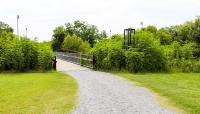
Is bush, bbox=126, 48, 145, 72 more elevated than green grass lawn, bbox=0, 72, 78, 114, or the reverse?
bush, bbox=126, 48, 145, 72

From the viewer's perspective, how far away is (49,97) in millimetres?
14359

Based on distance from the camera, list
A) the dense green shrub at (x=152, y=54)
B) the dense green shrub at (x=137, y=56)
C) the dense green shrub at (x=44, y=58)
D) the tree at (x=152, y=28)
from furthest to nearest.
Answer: the tree at (x=152, y=28)
the dense green shrub at (x=44, y=58)
the dense green shrub at (x=152, y=54)
the dense green shrub at (x=137, y=56)

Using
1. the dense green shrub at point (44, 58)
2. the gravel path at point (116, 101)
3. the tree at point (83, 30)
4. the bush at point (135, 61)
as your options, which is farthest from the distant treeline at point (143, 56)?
the tree at point (83, 30)

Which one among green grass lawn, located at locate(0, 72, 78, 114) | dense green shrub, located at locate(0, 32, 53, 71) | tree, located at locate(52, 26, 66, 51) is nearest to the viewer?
green grass lawn, located at locate(0, 72, 78, 114)

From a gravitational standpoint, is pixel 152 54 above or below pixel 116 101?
above

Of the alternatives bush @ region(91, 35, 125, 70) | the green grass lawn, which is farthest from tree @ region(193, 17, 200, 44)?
the green grass lawn

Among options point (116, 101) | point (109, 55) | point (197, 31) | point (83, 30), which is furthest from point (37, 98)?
point (83, 30)

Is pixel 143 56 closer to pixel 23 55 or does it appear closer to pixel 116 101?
pixel 23 55

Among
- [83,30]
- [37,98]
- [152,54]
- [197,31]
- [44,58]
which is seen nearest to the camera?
[37,98]

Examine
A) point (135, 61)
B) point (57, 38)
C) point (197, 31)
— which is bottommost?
point (135, 61)

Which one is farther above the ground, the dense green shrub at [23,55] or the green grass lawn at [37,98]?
the dense green shrub at [23,55]

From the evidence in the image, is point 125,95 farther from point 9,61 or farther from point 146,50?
point 9,61

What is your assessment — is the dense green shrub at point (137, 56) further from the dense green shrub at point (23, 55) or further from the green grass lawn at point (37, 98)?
the green grass lawn at point (37, 98)

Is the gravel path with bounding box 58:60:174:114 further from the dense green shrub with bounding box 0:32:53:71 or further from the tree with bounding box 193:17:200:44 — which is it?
the tree with bounding box 193:17:200:44
